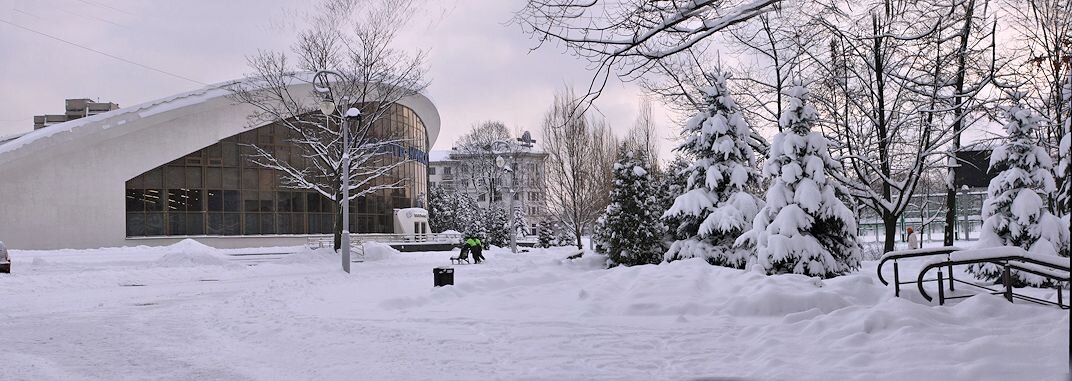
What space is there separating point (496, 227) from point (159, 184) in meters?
22.4

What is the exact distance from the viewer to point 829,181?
15.3 meters

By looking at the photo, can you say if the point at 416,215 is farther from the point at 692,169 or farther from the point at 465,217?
the point at 692,169

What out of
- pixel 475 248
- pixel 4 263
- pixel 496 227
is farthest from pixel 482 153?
pixel 4 263

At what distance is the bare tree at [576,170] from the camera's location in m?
34.8

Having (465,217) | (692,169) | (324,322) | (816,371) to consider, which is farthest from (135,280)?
(465,217)

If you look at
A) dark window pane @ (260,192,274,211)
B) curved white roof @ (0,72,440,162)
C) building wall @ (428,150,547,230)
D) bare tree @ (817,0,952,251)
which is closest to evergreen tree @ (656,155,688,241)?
bare tree @ (817,0,952,251)

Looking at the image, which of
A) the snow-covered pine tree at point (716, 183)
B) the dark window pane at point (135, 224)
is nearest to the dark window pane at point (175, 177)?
the dark window pane at point (135, 224)

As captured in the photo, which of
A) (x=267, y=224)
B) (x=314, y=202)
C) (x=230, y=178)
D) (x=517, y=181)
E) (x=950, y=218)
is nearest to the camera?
(x=950, y=218)

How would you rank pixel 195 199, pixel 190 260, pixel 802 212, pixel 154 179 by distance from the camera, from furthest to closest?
pixel 195 199
pixel 154 179
pixel 190 260
pixel 802 212

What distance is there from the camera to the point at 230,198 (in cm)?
4628

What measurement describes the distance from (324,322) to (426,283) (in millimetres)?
6736

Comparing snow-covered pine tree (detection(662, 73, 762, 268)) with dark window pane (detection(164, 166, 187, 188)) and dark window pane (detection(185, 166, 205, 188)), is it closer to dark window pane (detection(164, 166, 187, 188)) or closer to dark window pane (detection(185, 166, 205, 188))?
dark window pane (detection(185, 166, 205, 188))

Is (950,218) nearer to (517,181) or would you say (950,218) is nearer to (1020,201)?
(1020,201)

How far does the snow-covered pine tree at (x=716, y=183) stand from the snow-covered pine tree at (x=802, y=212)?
324 centimetres
